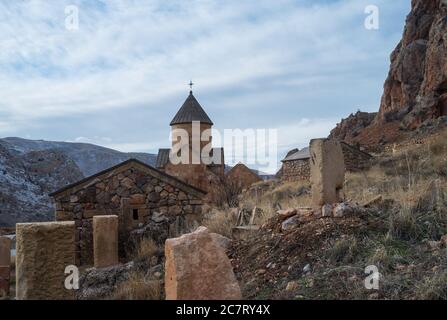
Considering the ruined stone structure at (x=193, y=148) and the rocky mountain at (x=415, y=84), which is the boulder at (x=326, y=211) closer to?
the ruined stone structure at (x=193, y=148)

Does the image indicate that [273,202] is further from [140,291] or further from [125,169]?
[140,291]

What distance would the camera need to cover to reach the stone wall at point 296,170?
2672 cm

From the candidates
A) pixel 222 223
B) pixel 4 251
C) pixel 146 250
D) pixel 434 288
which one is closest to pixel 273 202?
pixel 222 223

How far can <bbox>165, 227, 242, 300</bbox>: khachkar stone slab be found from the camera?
122 inches

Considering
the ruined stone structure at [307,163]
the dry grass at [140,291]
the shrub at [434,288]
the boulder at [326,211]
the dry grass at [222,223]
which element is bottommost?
the dry grass at [140,291]

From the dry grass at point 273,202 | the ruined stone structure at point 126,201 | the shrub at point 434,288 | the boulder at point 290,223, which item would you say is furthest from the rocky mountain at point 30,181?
the shrub at point 434,288

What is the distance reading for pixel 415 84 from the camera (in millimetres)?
35500

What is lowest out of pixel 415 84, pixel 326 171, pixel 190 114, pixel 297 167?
pixel 326 171

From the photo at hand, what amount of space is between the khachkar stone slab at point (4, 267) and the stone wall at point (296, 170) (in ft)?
63.8

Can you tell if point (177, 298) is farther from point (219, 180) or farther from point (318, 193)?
point (219, 180)

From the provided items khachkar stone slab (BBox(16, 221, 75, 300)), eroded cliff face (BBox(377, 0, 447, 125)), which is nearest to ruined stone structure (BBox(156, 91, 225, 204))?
eroded cliff face (BBox(377, 0, 447, 125))

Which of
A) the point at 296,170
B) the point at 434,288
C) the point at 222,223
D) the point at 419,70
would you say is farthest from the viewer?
the point at 419,70

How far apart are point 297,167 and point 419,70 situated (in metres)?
15.7

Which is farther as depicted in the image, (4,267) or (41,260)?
(4,267)
